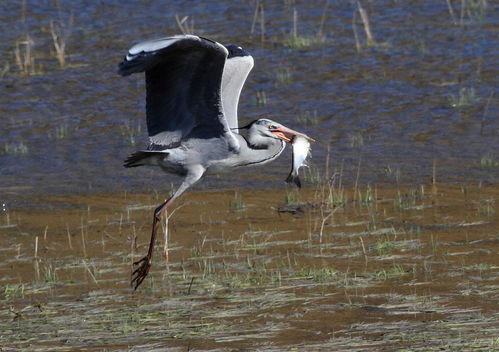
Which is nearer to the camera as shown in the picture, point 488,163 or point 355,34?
point 488,163

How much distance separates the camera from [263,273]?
797 cm

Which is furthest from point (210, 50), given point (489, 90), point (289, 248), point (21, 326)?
point (489, 90)

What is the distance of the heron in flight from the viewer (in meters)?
8.39

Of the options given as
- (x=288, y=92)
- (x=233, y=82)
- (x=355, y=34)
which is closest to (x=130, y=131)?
(x=288, y=92)

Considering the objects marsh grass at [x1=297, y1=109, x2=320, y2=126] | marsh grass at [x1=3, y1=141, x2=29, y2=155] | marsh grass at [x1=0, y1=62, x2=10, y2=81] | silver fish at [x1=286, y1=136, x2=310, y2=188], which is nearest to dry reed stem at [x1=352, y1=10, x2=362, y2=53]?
marsh grass at [x1=297, y1=109, x2=320, y2=126]

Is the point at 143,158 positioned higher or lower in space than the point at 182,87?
lower

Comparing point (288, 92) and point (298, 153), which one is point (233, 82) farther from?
point (288, 92)

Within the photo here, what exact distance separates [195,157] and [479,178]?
3260 mm

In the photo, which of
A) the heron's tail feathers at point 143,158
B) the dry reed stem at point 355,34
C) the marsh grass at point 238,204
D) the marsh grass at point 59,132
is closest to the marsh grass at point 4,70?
the marsh grass at point 59,132

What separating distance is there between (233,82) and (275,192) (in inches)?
75.0

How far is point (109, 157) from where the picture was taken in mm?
12469

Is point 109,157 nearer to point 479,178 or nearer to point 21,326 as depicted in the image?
point 479,178

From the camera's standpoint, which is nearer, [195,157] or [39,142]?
[195,157]

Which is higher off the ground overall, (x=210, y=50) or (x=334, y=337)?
Result: (x=210, y=50)
